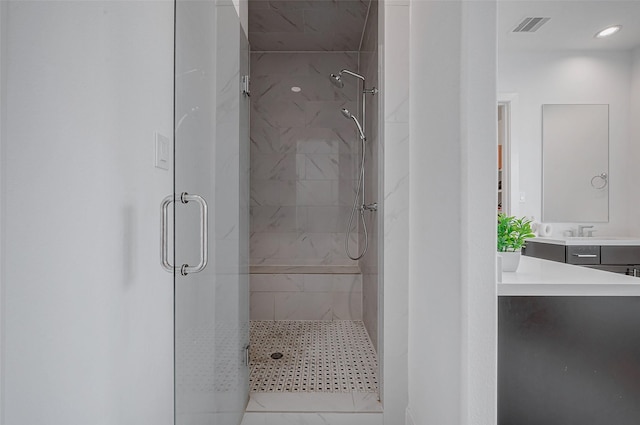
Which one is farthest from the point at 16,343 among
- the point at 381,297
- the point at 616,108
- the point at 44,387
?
the point at 616,108

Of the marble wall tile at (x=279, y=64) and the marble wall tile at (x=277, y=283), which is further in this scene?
the marble wall tile at (x=279, y=64)

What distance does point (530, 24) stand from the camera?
312 cm

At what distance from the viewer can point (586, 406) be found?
1.35m

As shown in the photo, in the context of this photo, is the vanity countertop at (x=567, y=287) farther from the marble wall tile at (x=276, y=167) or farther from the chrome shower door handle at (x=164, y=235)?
the marble wall tile at (x=276, y=167)

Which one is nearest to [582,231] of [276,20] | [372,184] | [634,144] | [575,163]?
[575,163]

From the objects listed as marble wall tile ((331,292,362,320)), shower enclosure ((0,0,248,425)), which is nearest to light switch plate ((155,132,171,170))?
shower enclosure ((0,0,248,425))

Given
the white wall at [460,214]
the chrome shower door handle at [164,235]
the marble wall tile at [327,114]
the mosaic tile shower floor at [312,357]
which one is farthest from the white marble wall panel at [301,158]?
the chrome shower door handle at [164,235]

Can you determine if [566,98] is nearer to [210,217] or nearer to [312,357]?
[312,357]

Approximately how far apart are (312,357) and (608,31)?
3.52 m

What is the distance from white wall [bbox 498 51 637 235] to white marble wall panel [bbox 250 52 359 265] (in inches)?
60.3

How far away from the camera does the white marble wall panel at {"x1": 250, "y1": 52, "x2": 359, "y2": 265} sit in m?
3.98

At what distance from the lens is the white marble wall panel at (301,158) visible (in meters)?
3.98

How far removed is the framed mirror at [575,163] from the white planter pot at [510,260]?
95.5 inches

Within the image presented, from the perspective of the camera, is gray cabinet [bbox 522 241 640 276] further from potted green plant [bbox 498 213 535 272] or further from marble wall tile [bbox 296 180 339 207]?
marble wall tile [bbox 296 180 339 207]
